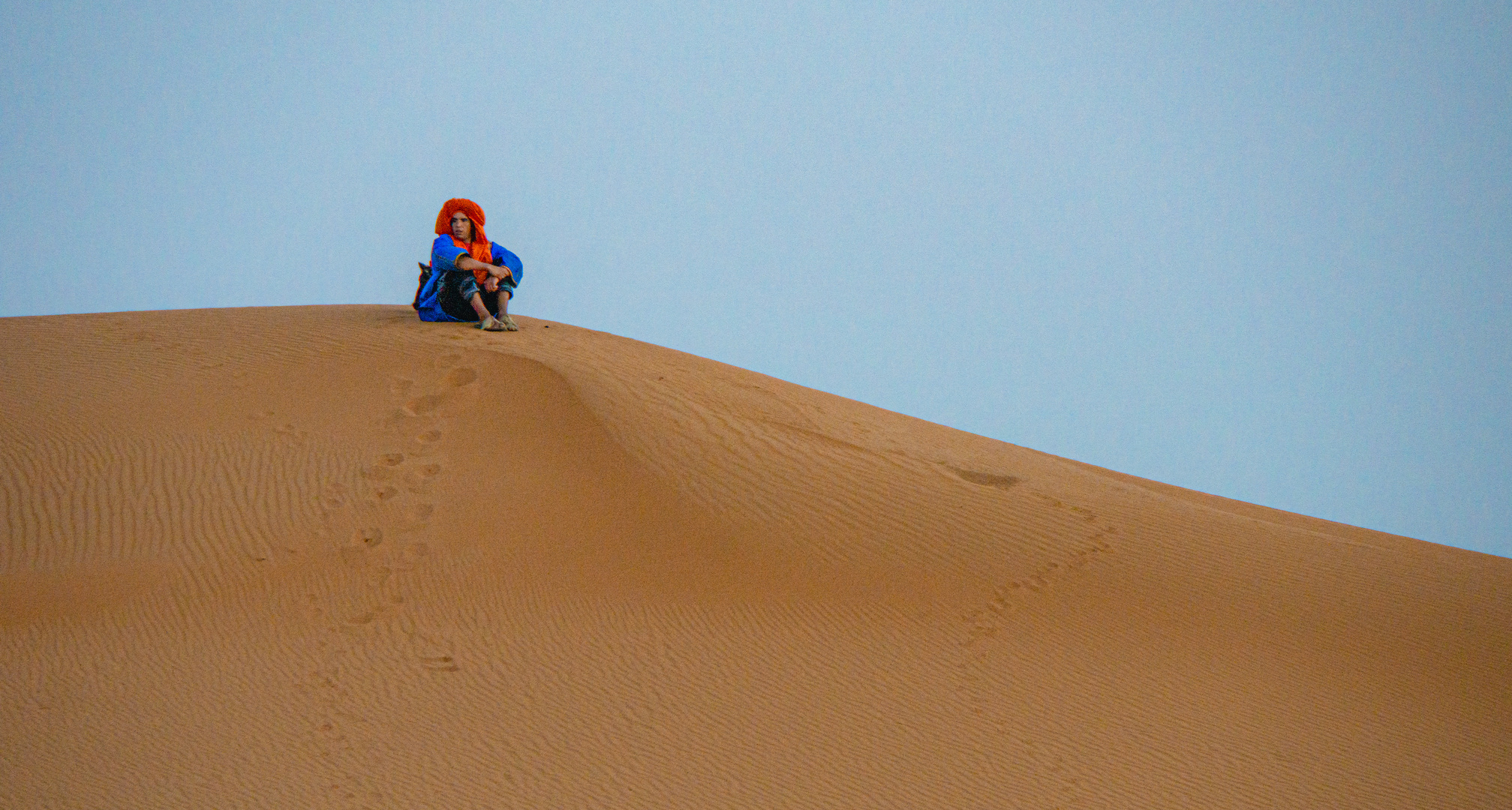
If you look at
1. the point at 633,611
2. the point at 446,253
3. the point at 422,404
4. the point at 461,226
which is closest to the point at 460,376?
the point at 422,404

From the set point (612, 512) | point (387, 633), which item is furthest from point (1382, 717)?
point (387, 633)

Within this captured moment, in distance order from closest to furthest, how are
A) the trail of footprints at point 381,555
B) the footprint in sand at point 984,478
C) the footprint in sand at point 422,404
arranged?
1. the trail of footprints at point 381,555
2. the footprint in sand at point 422,404
3. the footprint in sand at point 984,478

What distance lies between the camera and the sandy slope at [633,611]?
13.9 ft

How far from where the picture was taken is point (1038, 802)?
4.10m

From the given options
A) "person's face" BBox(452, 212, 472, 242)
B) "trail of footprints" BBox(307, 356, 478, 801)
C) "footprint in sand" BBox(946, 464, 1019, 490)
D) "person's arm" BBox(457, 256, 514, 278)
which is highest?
"person's face" BBox(452, 212, 472, 242)

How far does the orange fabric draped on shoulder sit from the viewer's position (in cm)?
876

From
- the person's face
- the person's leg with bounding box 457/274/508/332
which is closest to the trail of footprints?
the person's leg with bounding box 457/274/508/332

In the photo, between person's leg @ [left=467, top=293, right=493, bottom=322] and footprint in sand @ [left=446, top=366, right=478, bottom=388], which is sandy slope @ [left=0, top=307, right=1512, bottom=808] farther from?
person's leg @ [left=467, top=293, right=493, bottom=322]

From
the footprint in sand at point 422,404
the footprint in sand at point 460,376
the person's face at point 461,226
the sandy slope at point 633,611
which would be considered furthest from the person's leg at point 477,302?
the footprint in sand at point 422,404

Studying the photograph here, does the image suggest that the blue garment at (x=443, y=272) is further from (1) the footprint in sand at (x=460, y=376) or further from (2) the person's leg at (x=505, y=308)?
(1) the footprint in sand at (x=460, y=376)

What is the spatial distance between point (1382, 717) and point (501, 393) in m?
6.02

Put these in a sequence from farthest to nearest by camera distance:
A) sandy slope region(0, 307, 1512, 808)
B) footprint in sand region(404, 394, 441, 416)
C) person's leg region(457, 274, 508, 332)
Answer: person's leg region(457, 274, 508, 332) < footprint in sand region(404, 394, 441, 416) < sandy slope region(0, 307, 1512, 808)

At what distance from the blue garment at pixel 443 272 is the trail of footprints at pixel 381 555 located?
4.34 ft

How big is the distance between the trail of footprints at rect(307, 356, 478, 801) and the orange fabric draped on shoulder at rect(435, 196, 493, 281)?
1.42m
